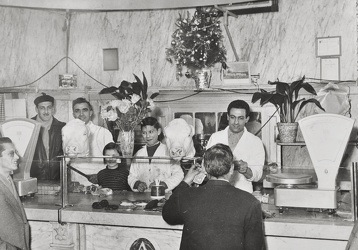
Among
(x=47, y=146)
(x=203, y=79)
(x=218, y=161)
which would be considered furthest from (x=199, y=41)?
(x=218, y=161)

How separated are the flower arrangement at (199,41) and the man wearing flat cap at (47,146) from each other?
1.83 meters

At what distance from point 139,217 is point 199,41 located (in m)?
3.67

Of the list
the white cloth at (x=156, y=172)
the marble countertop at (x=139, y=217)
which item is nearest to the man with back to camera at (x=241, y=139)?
the white cloth at (x=156, y=172)

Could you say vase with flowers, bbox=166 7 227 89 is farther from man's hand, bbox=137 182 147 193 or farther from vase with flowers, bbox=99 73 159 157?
vase with flowers, bbox=99 73 159 157

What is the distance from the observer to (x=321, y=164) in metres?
3.20

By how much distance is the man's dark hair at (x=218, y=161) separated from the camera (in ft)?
8.98

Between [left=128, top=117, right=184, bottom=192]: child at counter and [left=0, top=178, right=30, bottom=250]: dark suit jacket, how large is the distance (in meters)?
1.01

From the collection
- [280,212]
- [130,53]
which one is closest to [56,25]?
[130,53]

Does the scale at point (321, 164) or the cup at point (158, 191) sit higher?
the scale at point (321, 164)

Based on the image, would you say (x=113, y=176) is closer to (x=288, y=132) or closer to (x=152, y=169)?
(x=152, y=169)

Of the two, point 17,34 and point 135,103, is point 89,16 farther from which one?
point 135,103

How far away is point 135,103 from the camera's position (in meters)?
3.74

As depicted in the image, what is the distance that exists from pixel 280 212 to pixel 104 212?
1.17m

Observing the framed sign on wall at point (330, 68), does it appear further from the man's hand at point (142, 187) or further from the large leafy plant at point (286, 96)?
the man's hand at point (142, 187)
